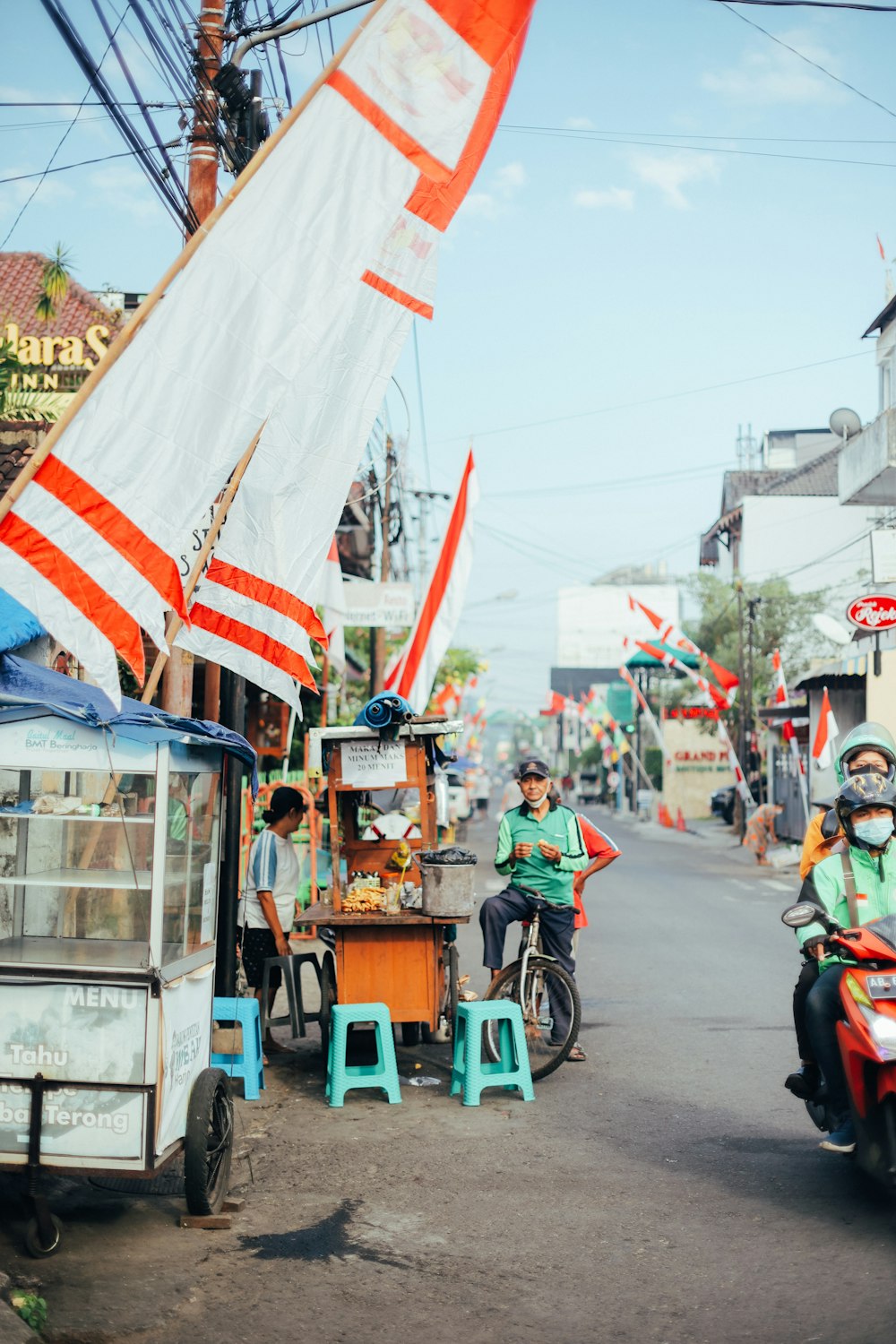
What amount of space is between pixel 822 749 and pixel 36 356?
15255 millimetres

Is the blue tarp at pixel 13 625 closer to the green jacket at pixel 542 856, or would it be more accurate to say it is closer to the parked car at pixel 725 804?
the green jacket at pixel 542 856

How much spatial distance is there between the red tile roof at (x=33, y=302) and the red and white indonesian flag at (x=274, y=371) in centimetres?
2296

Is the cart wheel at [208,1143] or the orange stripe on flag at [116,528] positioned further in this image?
the cart wheel at [208,1143]

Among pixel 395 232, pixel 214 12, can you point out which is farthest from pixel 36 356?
pixel 395 232

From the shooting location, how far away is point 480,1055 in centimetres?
768

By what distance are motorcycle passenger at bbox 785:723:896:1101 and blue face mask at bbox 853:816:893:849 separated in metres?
0.18

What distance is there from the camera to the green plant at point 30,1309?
428 cm

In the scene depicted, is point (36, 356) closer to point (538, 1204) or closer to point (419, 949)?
point (419, 949)

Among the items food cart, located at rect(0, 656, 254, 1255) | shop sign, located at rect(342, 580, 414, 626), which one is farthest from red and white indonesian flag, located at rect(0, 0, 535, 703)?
shop sign, located at rect(342, 580, 414, 626)

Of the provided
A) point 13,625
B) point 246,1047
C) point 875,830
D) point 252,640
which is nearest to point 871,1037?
point 875,830

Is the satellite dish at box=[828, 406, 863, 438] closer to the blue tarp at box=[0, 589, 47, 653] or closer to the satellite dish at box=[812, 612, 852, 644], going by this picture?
the satellite dish at box=[812, 612, 852, 644]

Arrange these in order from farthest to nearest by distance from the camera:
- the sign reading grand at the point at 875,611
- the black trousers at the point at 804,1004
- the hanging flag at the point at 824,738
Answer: the hanging flag at the point at 824,738, the sign reading grand at the point at 875,611, the black trousers at the point at 804,1004

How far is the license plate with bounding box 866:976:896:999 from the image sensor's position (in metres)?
5.07

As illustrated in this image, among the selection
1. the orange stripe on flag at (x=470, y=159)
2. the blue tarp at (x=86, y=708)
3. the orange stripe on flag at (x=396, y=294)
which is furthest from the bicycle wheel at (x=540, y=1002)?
the orange stripe on flag at (x=470, y=159)
